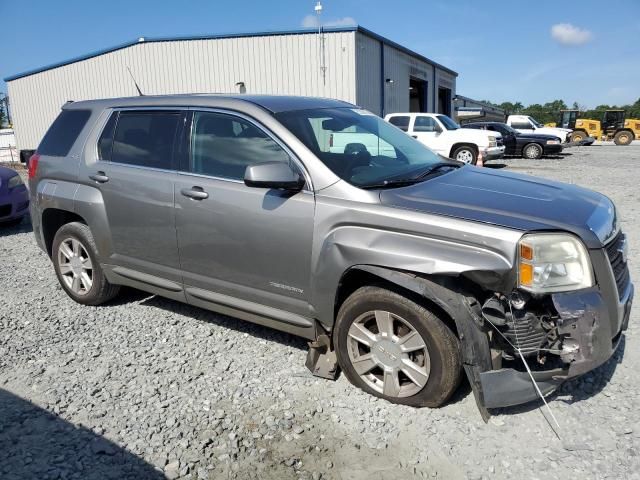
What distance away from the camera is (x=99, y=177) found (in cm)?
420

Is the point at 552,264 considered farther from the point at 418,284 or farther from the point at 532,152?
the point at 532,152

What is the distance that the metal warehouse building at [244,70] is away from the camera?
19.5 meters

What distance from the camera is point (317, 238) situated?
3.09 meters

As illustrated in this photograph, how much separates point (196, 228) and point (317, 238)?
101cm

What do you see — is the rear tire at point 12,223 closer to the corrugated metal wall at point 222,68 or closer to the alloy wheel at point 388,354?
the alloy wheel at point 388,354

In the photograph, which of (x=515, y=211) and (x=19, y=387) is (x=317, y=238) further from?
(x=19, y=387)

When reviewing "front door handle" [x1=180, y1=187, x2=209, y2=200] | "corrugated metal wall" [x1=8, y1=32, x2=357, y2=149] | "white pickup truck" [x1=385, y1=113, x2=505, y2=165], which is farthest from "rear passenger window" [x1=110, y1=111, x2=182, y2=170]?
"corrugated metal wall" [x1=8, y1=32, x2=357, y2=149]

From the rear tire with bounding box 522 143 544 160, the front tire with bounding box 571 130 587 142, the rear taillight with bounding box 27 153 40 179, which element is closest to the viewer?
the rear taillight with bounding box 27 153 40 179

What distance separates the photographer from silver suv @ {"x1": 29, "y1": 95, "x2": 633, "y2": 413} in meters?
2.66

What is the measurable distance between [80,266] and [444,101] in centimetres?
3559

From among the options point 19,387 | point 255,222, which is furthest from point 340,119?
point 19,387

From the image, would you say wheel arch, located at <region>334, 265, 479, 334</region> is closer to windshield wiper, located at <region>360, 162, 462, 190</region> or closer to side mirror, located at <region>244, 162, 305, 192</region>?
windshield wiper, located at <region>360, 162, 462, 190</region>

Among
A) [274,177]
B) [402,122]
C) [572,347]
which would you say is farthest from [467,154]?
[572,347]

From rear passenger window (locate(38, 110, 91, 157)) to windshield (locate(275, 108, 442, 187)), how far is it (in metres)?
2.21
